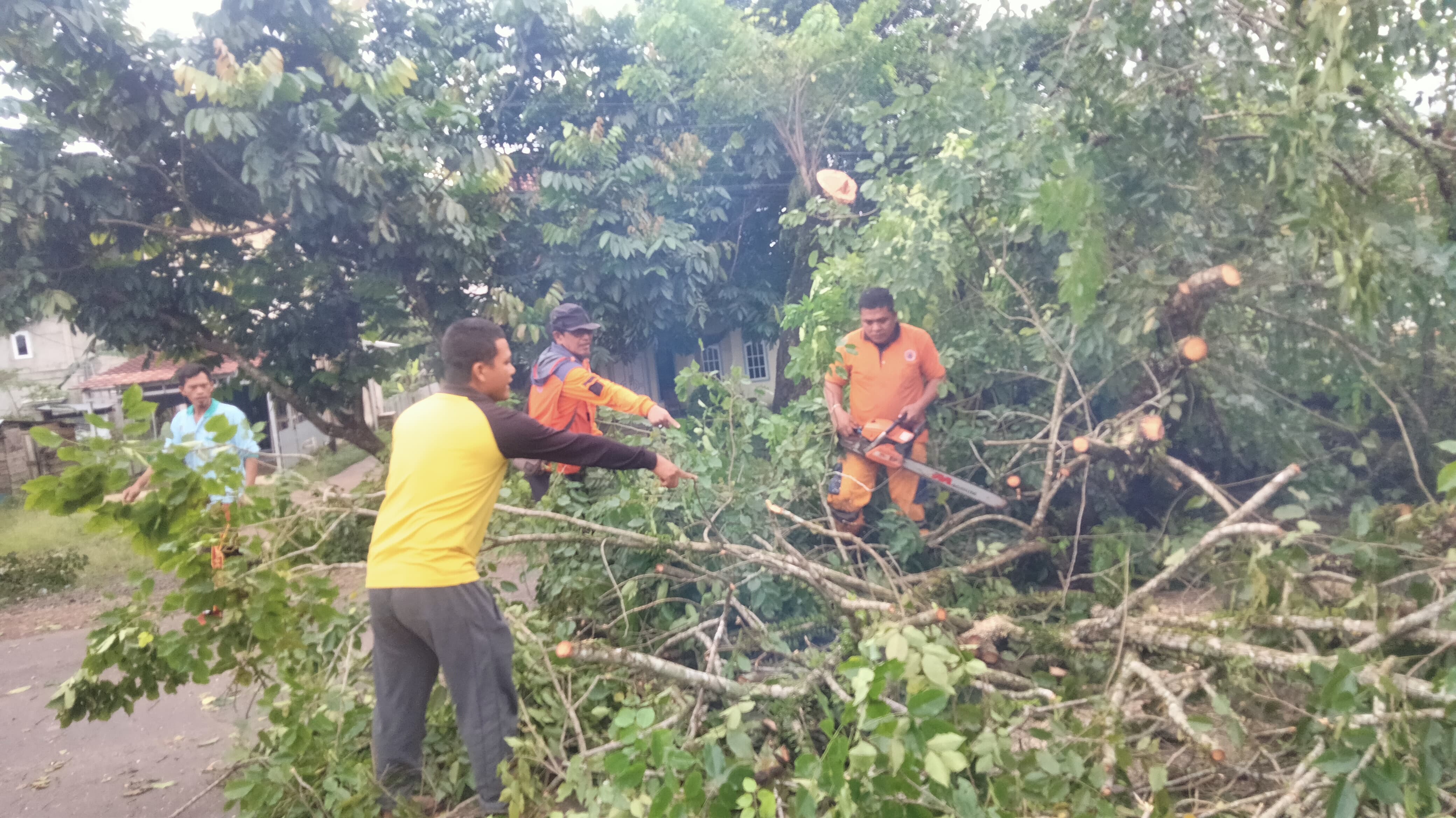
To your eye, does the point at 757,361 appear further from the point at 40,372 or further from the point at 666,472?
the point at 40,372

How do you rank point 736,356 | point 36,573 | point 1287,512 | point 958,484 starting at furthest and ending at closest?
point 736,356, point 36,573, point 958,484, point 1287,512

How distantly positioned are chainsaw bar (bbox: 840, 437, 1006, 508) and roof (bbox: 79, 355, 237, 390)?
5617 millimetres

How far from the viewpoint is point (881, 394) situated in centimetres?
461

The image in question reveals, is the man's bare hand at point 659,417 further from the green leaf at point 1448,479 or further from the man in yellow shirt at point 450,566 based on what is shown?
the green leaf at point 1448,479

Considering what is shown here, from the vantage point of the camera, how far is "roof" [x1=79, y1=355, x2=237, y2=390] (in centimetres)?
759

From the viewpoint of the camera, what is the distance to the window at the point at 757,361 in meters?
11.5

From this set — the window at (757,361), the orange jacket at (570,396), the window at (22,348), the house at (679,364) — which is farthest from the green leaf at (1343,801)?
the window at (22,348)

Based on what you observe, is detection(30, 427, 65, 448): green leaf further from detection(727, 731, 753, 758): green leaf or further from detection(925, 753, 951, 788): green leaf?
detection(925, 753, 951, 788): green leaf

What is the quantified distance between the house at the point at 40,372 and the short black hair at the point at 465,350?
8.55 m

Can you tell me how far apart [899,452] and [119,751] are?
3728mm

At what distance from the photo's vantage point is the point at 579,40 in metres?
8.28

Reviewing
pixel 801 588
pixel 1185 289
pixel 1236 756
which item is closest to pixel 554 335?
pixel 801 588

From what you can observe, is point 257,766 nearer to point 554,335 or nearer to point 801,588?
point 801,588

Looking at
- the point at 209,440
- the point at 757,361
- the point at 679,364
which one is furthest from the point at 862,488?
the point at 757,361
